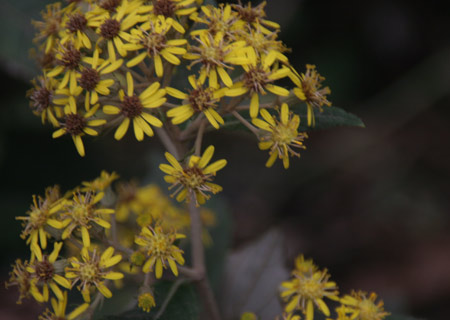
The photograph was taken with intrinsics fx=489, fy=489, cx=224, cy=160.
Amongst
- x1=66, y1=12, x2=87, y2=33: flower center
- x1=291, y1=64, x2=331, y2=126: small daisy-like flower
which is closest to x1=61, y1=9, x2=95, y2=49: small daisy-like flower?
x1=66, y1=12, x2=87, y2=33: flower center

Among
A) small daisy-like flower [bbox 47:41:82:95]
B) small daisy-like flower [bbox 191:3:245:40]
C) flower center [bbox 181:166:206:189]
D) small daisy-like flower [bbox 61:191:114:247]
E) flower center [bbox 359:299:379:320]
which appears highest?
small daisy-like flower [bbox 191:3:245:40]

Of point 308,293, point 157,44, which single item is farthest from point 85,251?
point 308,293

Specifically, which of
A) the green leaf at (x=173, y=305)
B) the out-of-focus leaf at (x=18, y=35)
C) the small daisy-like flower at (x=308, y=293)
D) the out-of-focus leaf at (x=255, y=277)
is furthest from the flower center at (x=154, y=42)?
the out-of-focus leaf at (x=255, y=277)

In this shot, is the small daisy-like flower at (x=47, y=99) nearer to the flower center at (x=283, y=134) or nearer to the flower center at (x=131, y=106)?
the flower center at (x=131, y=106)

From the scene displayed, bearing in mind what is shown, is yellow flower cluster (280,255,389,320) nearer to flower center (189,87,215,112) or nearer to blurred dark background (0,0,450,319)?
flower center (189,87,215,112)

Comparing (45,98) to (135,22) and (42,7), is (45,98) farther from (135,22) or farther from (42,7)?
(42,7)

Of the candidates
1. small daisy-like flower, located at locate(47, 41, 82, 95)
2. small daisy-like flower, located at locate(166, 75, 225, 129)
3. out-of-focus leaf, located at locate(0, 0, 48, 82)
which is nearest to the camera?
small daisy-like flower, located at locate(166, 75, 225, 129)

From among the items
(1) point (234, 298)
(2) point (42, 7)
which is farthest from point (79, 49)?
(1) point (234, 298)
